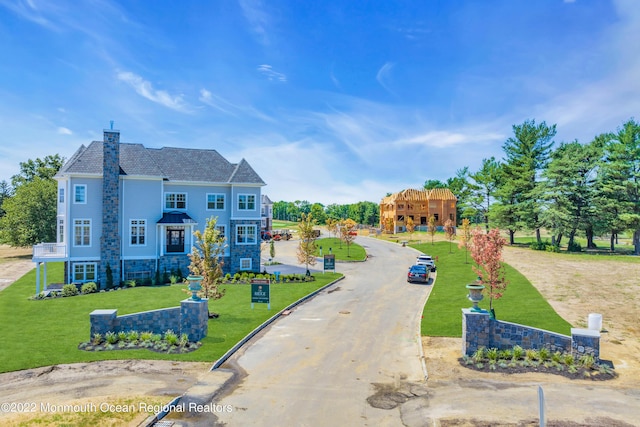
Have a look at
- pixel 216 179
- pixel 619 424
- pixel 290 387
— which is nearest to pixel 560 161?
pixel 216 179

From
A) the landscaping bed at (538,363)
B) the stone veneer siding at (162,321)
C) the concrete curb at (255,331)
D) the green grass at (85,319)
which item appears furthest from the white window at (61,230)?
the landscaping bed at (538,363)

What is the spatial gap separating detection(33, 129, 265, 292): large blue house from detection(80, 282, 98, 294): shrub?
1.57m

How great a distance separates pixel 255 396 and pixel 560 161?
5066 centimetres

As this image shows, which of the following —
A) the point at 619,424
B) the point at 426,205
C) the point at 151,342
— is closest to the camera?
the point at 619,424

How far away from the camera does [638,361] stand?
16.2 metres

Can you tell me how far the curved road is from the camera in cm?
1193

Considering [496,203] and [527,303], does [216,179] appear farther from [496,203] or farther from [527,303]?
[496,203]

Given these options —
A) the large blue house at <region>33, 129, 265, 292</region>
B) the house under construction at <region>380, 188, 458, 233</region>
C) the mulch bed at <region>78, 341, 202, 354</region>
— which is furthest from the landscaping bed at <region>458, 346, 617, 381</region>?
the house under construction at <region>380, 188, 458, 233</region>

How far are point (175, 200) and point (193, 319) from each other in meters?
21.7

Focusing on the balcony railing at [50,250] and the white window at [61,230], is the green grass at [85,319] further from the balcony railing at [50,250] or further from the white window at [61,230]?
the white window at [61,230]

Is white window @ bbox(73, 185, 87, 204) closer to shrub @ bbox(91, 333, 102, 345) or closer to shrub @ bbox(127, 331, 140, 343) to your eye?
shrub @ bbox(91, 333, 102, 345)

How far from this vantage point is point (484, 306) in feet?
80.9

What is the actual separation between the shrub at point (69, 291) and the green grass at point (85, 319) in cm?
120

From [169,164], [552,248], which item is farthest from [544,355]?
[552,248]
